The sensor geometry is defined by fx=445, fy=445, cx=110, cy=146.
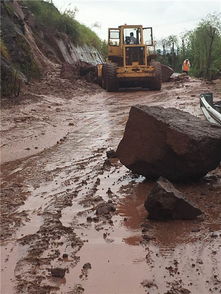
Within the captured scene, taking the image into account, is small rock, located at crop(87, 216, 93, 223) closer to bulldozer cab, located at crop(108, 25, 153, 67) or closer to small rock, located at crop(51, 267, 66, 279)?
small rock, located at crop(51, 267, 66, 279)

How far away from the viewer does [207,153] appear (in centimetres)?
470

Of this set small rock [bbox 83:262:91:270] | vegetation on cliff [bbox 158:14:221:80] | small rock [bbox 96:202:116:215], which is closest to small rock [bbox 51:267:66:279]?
small rock [bbox 83:262:91:270]

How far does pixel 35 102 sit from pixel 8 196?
7.24 metres

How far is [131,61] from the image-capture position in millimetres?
19062

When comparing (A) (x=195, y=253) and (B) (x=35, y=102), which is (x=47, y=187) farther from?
(B) (x=35, y=102)

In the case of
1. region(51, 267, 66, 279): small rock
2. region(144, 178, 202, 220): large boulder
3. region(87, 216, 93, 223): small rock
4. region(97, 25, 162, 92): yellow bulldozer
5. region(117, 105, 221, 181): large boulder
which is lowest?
region(51, 267, 66, 279): small rock

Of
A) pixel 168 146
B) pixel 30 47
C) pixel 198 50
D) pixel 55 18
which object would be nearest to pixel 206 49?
pixel 198 50

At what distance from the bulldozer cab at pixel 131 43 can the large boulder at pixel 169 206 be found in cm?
1565

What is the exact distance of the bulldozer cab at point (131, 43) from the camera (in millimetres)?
18969

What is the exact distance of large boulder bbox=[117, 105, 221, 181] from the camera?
461 centimetres

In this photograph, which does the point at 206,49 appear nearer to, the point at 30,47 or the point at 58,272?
the point at 30,47

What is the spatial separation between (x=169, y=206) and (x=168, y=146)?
3.32ft

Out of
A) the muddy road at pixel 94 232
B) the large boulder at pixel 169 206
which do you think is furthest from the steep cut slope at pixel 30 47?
the large boulder at pixel 169 206

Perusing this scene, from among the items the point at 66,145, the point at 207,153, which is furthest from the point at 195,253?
the point at 66,145
